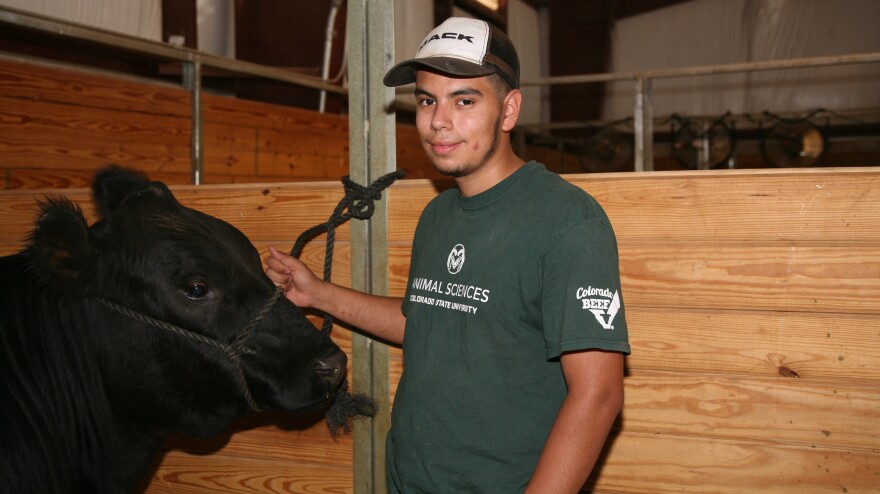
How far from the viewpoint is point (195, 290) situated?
1.88m

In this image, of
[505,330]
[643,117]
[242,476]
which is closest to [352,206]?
[505,330]

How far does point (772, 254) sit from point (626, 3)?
13273mm

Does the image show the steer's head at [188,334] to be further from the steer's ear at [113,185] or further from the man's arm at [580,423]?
the man's arm at [580,423]

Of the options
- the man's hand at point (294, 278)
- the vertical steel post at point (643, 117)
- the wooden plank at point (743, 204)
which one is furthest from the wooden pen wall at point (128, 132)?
the wooden plank at point (743, 204)

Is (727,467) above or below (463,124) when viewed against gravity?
below

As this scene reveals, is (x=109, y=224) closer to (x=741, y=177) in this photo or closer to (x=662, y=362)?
(x=662, y=362)

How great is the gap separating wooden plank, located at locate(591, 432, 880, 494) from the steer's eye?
1.17m

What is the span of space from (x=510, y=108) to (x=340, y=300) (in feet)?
2.61

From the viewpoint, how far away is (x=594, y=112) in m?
13.6

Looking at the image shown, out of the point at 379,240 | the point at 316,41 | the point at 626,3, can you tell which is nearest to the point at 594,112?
the point at 626,3

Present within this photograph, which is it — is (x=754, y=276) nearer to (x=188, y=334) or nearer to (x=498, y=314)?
(x=498, y=314)

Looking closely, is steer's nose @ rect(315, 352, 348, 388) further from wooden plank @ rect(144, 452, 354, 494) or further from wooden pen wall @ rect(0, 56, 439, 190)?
wooden pen wall @ rect(0, 56, 439, 190)

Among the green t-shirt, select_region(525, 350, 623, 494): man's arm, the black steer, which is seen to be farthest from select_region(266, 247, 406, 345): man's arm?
select_region(525, 350, 623, 494): man's arm

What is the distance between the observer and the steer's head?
1879 millimetres
